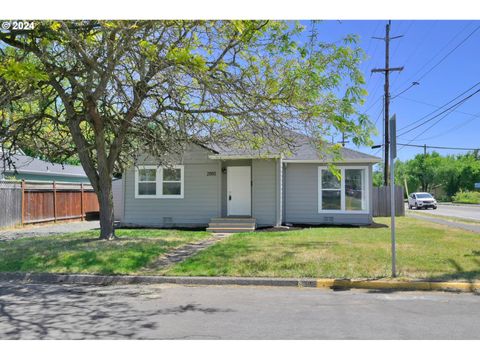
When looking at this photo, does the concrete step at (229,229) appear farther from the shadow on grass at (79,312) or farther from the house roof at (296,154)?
the shadow on grass at (79,312)

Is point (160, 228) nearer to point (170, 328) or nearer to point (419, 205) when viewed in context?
point (170, 328)

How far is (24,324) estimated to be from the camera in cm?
536

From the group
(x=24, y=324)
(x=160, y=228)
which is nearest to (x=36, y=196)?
(x=160, y=228)

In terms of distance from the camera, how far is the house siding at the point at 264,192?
54.3 ft

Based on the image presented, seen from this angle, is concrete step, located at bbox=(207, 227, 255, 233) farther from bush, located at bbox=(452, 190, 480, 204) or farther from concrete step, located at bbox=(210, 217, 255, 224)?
bush, located at bbox=(452, 190, 480, 204)

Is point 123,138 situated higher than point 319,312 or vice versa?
point 123,138

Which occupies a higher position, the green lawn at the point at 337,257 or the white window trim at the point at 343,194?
the white window trim at the point at 343,194

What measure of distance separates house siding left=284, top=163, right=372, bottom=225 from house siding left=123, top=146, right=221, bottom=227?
2966mm

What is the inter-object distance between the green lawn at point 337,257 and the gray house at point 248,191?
156 inches

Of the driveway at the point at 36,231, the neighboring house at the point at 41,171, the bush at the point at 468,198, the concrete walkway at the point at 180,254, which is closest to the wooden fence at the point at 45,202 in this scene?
the driveway at the point at 36,231

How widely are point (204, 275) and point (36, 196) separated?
47.7 feet

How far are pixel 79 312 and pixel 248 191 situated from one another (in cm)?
1146

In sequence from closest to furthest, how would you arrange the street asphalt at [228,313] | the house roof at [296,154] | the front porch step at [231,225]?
the street asphalt at [228,313], the house roof at [296,154], the front porch step at [231,225]

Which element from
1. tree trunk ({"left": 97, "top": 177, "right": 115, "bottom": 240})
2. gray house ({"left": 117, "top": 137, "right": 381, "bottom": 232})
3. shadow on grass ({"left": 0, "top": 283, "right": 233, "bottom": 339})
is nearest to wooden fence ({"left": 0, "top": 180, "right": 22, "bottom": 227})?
gray house ({"left": 117, "top": 137, "right": 381, "bottom": 232})
